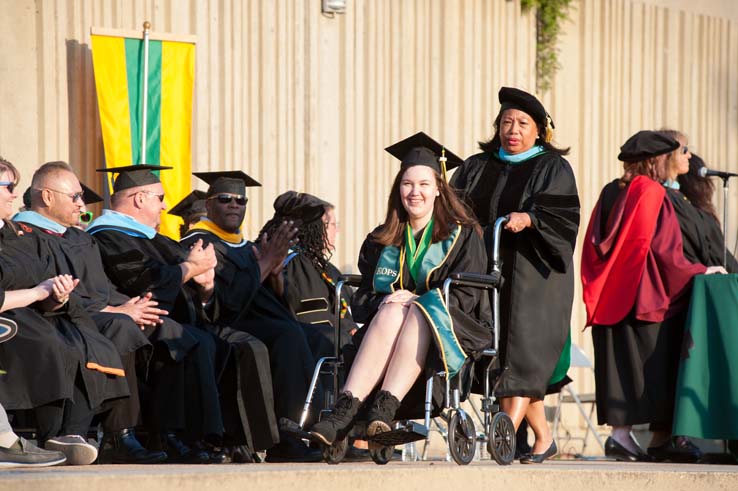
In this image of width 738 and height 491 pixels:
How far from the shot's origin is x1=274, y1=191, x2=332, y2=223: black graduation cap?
890 centimetres

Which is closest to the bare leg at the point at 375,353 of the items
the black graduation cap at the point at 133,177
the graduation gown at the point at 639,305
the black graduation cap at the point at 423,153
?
the black graduation cap at the point at 423,153

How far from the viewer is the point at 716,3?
14172mm

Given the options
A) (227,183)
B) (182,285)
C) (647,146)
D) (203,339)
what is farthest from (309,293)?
(647,146)

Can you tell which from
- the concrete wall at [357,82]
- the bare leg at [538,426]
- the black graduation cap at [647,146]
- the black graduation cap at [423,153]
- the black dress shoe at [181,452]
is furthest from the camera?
the concrete wall at [357,82]

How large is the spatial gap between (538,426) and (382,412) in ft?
4.93

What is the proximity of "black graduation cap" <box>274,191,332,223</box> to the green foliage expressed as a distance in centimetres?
408

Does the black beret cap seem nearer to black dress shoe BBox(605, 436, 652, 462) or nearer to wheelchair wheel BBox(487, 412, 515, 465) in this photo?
wheelchair wheel BBox(487, 412, 515, 465)

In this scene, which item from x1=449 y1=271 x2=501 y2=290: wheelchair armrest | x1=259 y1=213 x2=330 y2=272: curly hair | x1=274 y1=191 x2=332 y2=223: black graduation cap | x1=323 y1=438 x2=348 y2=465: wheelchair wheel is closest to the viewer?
x1=323 y1=438 x2=348 y2=465: wheelchair wheel

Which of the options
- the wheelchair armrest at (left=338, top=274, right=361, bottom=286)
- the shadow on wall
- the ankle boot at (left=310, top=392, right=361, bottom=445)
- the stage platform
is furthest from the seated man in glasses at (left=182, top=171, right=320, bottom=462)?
the stage platform

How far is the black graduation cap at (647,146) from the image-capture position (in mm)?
8359

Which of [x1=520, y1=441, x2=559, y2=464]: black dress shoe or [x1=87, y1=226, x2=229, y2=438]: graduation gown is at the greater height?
[x1=87, y1=226, x2=229, y2=438]: graduation gown

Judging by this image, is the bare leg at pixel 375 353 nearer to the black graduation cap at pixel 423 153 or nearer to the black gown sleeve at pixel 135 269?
the black graduation cap at pixel 423 153

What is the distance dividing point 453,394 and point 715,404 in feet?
8.06

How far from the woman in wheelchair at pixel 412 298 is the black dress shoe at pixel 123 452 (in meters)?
1.24
